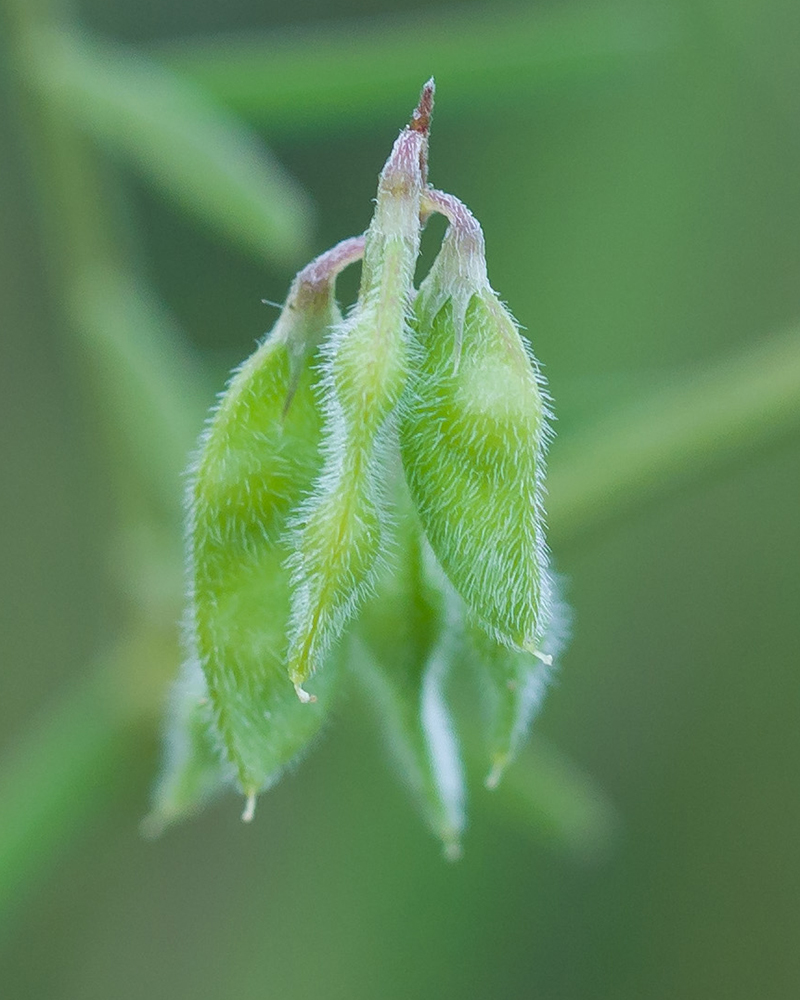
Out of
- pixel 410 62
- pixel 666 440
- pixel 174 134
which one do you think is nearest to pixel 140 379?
pixel 174 134

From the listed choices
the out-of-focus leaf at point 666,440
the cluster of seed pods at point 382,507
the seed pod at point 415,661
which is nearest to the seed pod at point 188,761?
the cluster of seed pods at point 382,507

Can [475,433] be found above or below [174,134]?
below

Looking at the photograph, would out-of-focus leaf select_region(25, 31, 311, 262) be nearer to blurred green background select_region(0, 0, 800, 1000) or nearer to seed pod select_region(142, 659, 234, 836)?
blurred green background select_region(0, 0, 800, 1000)

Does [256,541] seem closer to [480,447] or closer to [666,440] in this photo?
[480,447]

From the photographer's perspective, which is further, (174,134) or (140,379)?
(140,379)

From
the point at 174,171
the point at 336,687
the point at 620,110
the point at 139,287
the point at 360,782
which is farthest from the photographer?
the point at 620,110

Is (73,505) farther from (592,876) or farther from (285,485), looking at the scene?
(285,485)

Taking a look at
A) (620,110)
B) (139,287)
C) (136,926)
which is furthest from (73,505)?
(620,110)
